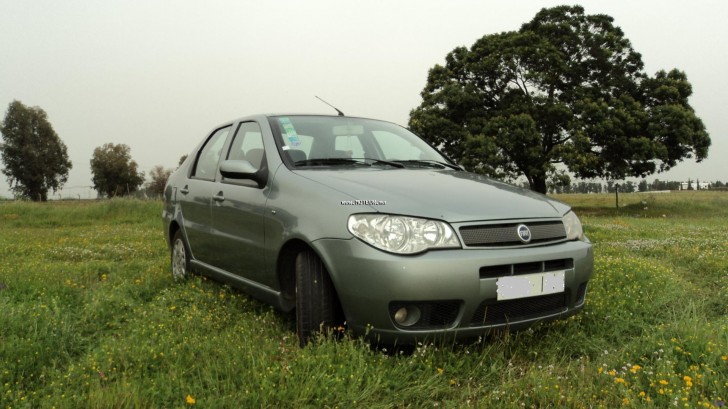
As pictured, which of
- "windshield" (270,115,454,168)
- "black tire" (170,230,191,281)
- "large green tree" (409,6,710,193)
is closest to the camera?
"windshield" (270,115,454,168)

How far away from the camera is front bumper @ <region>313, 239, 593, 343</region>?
2.80 metres

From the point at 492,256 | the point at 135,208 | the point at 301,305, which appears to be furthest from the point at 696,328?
the point at 135,208

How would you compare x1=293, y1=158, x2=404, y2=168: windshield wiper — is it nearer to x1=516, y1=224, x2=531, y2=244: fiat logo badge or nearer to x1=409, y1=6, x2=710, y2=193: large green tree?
x1=516, y1=224, x2=531, y2=244: fiat logo badge

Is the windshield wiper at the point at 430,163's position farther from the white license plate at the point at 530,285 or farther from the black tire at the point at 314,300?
the white license plate at the point at 530,285

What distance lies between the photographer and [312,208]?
3.22 m

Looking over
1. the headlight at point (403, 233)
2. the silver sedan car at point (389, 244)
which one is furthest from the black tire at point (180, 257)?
the headlight at point (403, 233)

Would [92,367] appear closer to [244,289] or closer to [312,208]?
[244,289]

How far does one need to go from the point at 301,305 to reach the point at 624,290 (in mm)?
3138

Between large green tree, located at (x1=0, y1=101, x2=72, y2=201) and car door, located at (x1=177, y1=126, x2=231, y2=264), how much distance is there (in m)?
63.6

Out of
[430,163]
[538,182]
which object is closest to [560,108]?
[538,182]

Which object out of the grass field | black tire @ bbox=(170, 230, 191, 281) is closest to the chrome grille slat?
the grass field

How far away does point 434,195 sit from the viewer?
10.5ft

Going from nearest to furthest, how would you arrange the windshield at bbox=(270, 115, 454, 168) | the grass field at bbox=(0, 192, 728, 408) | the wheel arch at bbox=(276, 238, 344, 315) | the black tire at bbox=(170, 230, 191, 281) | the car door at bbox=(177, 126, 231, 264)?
the grass field at bbox=(0, 192, 728, 408)
the wheel arch at bbox=(276, 238, 344, 315)
the windshield at bbox=(270, 115, 454, 168)
the car door at bbox=(177, 126, 231, 264)
the black tire at bbox=(170, 230, 191, 281)

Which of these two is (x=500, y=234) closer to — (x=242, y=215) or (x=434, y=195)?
(x=434, y=195)
